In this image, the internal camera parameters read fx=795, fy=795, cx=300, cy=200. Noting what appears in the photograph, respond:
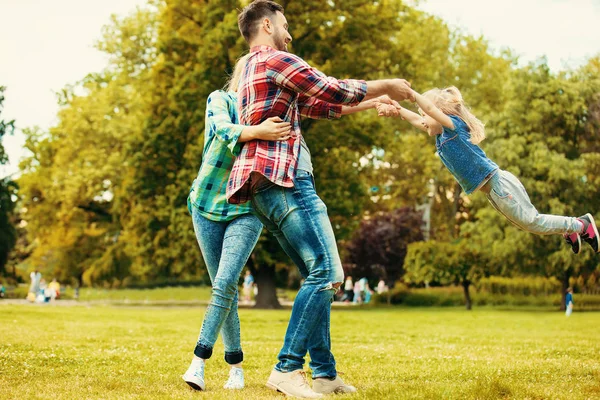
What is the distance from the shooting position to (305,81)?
5.09 m

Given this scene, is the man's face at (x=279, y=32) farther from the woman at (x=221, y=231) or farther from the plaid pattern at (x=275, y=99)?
the woman at (x=221, y=231)

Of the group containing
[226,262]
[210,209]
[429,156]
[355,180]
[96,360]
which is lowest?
[96,360]

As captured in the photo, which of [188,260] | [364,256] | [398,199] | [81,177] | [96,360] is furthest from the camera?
[398,199]

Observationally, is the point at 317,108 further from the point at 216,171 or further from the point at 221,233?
the point at 221,233

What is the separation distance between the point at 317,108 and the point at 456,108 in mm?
1829

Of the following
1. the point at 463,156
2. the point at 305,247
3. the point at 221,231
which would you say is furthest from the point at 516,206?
the point at 221,231

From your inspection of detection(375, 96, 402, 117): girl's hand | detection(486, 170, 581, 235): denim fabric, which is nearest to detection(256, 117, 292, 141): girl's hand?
detection(375, 96, 402, 117): girl's hand

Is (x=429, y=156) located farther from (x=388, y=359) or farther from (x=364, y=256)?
(x=388, y=359)

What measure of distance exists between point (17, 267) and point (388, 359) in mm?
54634

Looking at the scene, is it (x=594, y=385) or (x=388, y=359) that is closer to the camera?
(x=594, y=385)

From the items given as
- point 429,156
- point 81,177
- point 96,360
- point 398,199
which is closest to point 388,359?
point 96,360

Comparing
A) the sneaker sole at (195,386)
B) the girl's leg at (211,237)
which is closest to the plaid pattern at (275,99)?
Result: the girl's leg at (211,237)

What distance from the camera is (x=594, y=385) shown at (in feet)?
18.3

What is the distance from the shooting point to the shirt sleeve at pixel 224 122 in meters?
5.25
